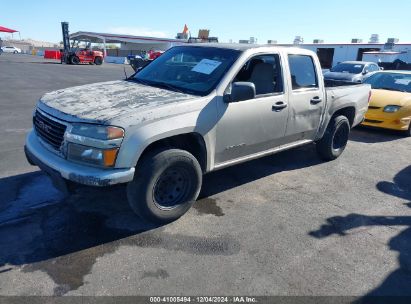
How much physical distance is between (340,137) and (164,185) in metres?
3.90

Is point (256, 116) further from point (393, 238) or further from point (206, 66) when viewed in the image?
point (393, 238)

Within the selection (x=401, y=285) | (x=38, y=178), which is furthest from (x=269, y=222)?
(x=38, y=178)

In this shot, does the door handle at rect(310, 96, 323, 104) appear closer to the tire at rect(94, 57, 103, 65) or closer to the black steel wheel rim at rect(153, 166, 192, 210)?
the black steel wheel rim at rect(153, 166, 192, 210)

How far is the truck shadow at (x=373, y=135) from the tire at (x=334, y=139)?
1.83 meters

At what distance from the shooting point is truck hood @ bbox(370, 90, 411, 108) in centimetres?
800

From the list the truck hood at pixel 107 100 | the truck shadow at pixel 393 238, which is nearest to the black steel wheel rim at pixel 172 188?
the truck hood at pixel 107 100

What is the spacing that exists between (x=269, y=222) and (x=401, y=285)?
1.41m

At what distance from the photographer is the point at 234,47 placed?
14.3 feet

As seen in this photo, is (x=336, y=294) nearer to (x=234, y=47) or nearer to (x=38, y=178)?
(x=234, y=47)

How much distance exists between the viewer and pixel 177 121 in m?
3.44

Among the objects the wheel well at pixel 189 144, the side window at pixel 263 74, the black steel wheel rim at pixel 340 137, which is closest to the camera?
the wheel well at pixel 189 144

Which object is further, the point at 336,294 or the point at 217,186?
the point at 217,186

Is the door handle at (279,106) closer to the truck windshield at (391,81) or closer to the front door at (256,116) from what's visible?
the front door at (256,116)

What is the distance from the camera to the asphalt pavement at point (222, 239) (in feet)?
9.37
